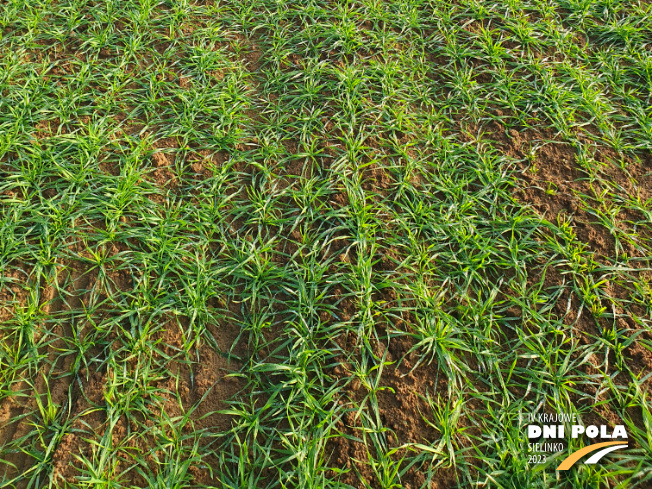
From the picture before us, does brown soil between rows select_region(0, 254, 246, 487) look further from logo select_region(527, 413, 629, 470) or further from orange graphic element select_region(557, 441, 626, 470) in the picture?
orange graphic element select_region(557, 441, 626, 470)

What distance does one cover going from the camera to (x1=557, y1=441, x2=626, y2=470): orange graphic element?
6.81ft

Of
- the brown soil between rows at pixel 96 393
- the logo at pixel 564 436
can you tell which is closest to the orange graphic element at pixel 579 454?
the logo at pixel 564 436

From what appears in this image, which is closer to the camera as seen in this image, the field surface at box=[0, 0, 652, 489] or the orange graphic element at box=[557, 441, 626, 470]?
the orange graphic element at box=[557, 441, 626, 470]

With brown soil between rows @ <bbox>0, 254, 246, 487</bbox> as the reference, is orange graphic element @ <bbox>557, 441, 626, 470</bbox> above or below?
below

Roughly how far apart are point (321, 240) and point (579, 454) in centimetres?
164

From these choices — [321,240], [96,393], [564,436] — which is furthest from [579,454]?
[96,393]

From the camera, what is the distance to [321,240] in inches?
113

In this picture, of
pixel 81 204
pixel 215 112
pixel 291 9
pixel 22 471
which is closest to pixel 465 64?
pixel 291 9

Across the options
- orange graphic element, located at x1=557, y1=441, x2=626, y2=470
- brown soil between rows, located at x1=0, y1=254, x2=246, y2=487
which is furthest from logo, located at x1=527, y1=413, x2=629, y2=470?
brown soil between rows, located at x1=0, y1=254, x2=246, y2=487

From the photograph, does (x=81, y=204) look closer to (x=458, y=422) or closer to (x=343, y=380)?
(x=343, y=380)

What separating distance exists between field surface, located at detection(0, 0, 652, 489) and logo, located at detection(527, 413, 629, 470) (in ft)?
0.16

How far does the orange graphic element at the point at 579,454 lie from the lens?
207cm

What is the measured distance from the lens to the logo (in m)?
2.10

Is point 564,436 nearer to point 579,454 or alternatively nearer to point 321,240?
point 579,454
